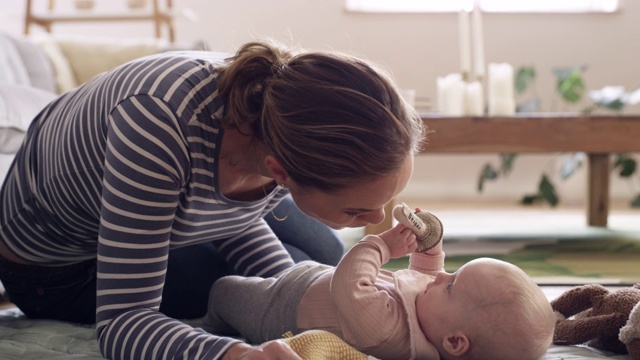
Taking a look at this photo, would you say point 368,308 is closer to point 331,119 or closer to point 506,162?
point 331,119

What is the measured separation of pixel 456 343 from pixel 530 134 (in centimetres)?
161

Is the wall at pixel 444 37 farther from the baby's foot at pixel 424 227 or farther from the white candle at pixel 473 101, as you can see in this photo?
the baby's foot at pixel 424 227

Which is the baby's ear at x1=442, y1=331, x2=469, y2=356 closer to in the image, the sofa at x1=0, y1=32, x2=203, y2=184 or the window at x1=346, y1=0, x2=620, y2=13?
the sofa at x1=0, y1=32, x2=203, y2=184

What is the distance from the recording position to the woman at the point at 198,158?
3.16 feet

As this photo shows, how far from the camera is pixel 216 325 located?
4.38ft

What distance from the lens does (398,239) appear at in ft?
3.85

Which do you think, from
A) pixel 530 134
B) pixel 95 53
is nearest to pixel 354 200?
pixel 530 134

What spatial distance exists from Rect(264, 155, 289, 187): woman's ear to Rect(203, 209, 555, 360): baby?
152 millimetres

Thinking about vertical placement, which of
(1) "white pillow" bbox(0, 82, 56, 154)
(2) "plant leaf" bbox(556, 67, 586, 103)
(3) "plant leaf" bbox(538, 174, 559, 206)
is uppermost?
(1) "white pillow" bbox(0, 82, 56, 154)

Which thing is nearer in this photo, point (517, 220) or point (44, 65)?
point (44, 65)

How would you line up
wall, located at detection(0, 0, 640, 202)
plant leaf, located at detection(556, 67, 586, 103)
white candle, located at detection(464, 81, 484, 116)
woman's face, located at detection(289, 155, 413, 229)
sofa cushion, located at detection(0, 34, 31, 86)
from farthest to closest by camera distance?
wall, located at detection(0, 0, 640, 202), plant leaf, located at detection(556, 67, 586, 103), white candle, located at detection(464, 81, 484, 116), sofa cushion, located at detection(0, 34, 31, 86), woman's face, located at detection(289, 155, 413, 229)

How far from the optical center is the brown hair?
954 mm

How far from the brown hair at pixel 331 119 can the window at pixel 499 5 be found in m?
3.61

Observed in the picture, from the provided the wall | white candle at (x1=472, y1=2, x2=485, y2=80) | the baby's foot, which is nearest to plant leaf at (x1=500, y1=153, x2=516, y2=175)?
the wall
